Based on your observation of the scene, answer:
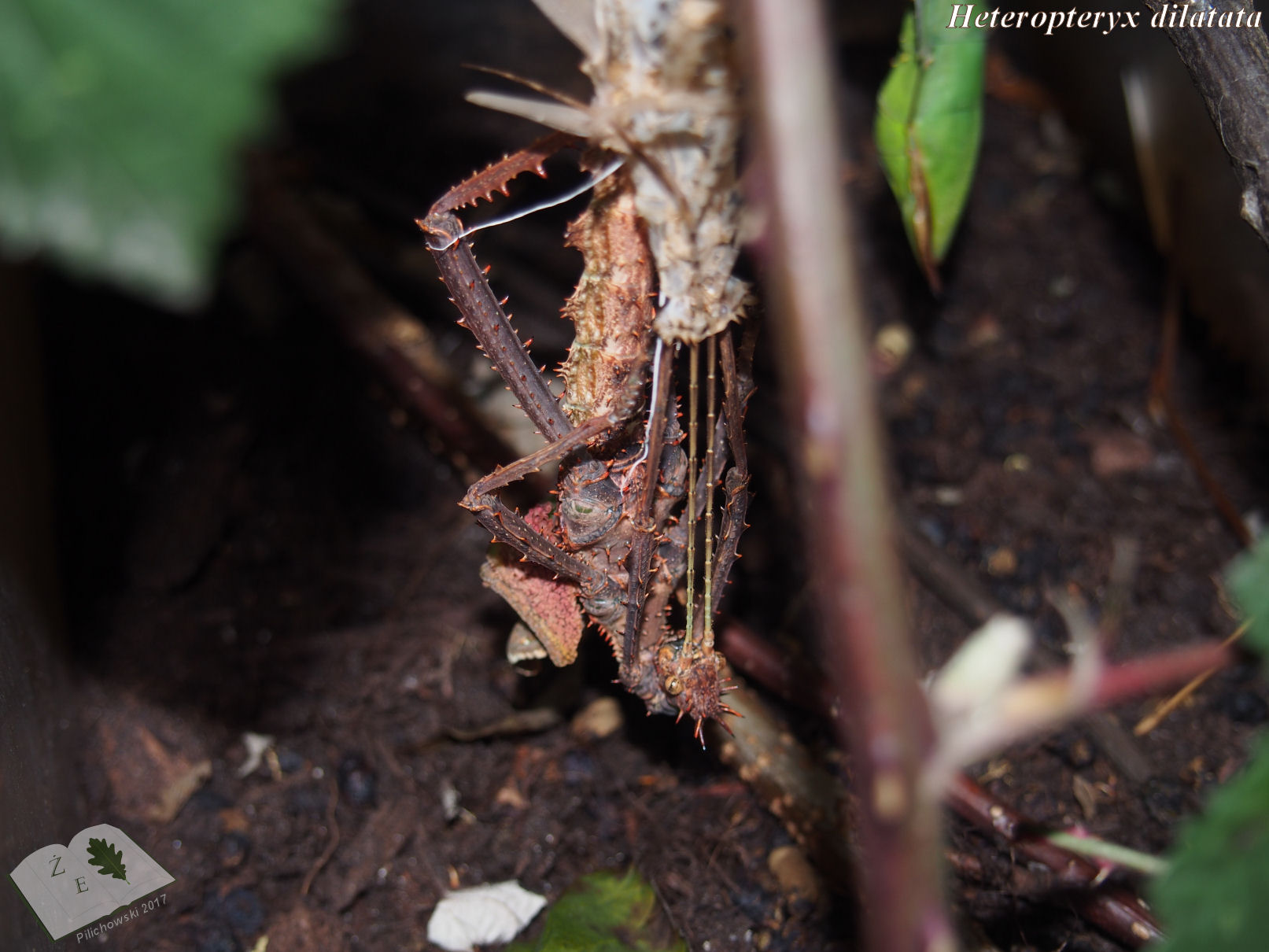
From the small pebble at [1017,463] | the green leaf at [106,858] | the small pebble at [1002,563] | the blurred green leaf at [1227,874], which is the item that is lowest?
the green leaf at [106,858]

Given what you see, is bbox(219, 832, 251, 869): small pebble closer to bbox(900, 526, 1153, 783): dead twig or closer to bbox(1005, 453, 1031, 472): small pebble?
bbox(900, 526, 1153, 783): dead twig

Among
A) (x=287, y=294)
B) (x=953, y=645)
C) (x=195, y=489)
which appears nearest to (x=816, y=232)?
(x=953, y=645)

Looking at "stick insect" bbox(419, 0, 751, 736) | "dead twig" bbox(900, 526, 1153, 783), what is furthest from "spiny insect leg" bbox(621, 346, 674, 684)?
"dead twig" bbox(900, 526, 1153, 783)

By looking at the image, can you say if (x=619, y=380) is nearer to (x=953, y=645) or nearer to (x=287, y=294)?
(x=953, y=645)

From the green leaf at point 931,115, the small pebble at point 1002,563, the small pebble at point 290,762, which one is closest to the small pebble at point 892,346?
the small pebble at point 1002,563

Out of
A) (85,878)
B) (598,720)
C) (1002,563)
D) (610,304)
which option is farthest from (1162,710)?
(85,878)

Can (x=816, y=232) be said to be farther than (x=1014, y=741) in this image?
No

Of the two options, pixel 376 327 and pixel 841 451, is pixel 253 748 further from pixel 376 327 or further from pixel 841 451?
pixel 841 451

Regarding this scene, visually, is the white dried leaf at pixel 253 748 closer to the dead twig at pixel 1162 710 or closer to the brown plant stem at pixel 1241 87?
the dead twig at pixel 1162 710
